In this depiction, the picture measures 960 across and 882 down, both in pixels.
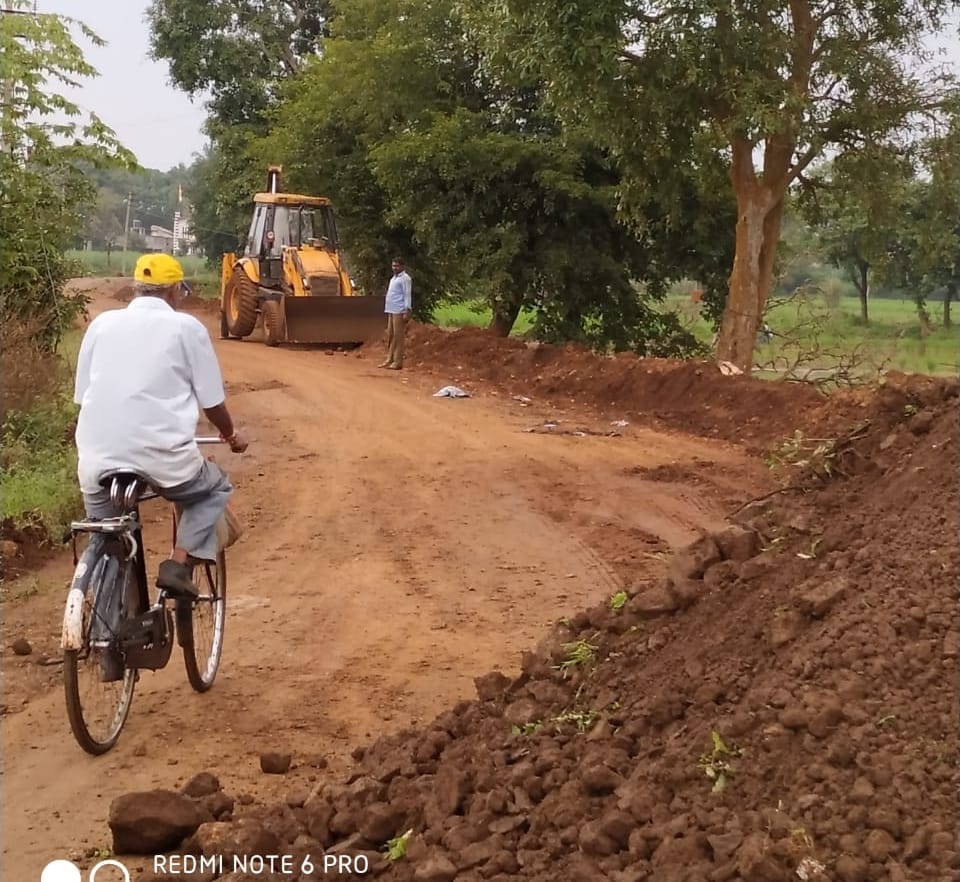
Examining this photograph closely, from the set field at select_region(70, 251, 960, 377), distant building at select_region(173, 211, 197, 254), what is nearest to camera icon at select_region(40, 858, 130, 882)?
field at select_region(70, 251, 960, 377)

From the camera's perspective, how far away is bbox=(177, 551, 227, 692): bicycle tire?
5.15 m

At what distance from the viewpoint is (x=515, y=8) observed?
589 inches

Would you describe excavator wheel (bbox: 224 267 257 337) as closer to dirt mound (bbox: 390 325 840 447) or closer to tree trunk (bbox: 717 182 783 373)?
dirt mound (bbox: 390 325 840 447)

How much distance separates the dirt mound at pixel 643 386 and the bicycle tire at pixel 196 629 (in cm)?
844

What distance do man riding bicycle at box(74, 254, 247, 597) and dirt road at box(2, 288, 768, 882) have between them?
831 millimetres

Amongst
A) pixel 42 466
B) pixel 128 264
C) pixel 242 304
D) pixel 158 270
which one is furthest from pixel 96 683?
pixel 128 264

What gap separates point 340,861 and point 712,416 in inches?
440

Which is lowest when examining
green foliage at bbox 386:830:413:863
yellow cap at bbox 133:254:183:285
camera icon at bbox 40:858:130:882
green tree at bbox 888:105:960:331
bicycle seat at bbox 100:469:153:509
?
camera icon at bbox 40:858:130:882

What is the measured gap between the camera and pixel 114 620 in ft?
15.4

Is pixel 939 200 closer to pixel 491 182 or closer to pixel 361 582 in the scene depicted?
pixel 491 182

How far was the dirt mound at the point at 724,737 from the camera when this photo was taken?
2969mm

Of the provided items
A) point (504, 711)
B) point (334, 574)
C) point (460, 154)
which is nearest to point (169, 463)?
point (504, 711)

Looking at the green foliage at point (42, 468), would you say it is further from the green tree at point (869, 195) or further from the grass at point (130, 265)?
the grass at point (130, 265)

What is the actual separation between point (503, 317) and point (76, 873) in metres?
20.2
